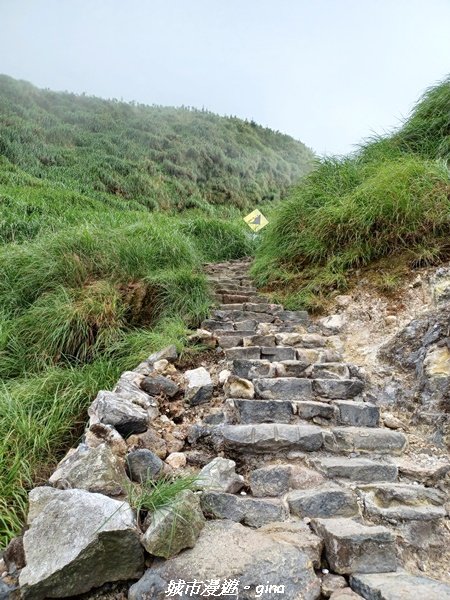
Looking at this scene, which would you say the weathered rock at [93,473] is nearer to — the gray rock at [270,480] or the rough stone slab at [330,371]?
the gray rock at [270,480]

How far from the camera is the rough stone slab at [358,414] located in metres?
2.11

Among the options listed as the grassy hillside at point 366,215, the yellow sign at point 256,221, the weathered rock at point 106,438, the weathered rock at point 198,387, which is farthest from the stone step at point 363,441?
the yellow sign at point 256,221

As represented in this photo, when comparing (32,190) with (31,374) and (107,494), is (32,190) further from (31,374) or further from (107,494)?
(107,494)

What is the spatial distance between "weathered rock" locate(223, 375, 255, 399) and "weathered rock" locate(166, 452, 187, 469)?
0.50 meters

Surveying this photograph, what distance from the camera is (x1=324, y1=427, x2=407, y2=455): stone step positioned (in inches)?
75.4

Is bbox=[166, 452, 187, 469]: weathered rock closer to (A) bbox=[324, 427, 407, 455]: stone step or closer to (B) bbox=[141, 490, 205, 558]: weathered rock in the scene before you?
(B) bbox=[141, 490, 205, 558]: weathered rock

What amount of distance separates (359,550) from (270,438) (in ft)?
2.05

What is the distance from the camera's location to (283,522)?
152cm

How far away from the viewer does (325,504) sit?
1570 millimetres

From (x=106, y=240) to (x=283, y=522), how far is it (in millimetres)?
2991

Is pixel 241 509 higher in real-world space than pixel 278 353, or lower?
lower

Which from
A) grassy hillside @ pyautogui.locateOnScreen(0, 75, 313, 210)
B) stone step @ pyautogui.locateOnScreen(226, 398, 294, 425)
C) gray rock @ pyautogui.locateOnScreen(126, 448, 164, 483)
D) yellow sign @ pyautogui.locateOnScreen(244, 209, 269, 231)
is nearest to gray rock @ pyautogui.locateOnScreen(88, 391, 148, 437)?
gray rock @ pyautogui.locateOnScreen(126, 448, 164, 483)

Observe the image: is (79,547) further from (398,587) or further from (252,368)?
(252,368)

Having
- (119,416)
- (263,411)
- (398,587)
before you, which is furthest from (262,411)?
(398,587)
